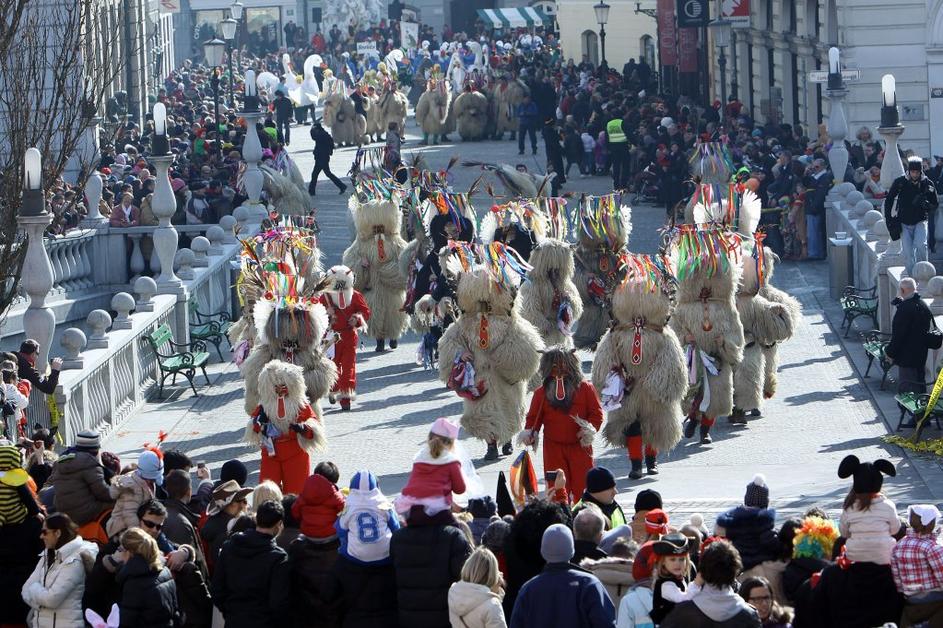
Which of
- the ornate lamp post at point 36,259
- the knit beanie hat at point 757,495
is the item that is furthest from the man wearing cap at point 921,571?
the ornate lamp post at point 36,259

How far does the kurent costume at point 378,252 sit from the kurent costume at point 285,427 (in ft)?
23.0

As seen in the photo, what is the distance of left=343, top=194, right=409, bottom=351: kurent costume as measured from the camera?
23.1 meters

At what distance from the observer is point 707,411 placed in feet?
61.3

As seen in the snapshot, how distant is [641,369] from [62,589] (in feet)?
22.2

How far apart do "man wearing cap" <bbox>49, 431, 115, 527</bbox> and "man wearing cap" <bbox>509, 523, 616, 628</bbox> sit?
135 inches

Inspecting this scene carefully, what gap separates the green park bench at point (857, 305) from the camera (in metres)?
22.9

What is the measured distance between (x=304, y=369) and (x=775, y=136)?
1896 cm

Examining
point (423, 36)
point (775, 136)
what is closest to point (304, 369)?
point (775, 136)

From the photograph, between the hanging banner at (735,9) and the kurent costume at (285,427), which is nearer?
the kurent costume at (285,427)

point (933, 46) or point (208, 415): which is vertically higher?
→ point (933, 46)

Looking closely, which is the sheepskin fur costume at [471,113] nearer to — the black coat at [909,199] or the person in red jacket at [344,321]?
the black coat at [909,199]

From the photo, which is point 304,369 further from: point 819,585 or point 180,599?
point 819,585

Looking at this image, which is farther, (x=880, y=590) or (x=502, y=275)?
(x=502, y=275)

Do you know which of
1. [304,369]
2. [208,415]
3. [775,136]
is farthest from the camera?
[775,136]
